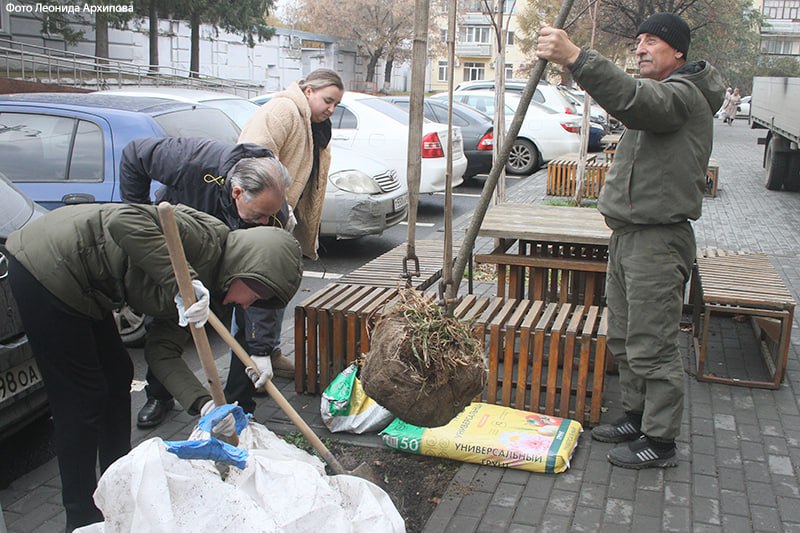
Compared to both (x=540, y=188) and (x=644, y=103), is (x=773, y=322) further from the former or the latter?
(x=540, y=188)

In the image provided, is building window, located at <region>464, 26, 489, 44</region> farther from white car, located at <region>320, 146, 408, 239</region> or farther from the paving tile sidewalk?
the paving tile sidewalk

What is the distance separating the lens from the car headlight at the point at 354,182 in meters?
7.77

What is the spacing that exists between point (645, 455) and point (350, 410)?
1442 millimetres

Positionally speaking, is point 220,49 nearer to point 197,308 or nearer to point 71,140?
point 71,140

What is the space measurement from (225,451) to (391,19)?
52.3 meters

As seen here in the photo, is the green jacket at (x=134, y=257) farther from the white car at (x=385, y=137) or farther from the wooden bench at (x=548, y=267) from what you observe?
the white car at (x=385, y=137)

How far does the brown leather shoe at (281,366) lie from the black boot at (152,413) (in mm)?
723

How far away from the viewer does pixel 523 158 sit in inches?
586

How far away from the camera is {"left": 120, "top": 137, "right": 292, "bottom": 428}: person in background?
324 centimetres

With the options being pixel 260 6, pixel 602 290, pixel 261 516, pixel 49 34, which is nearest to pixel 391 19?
pixel 260 6

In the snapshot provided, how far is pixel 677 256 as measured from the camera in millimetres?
3379

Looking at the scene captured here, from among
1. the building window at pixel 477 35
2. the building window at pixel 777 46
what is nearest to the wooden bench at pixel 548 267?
the building window at pixel 777 46

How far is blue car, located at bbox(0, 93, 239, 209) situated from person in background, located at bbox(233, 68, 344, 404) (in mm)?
1651

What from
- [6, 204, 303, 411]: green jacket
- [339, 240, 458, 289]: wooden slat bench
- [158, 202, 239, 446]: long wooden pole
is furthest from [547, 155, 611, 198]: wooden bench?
[158, 202, 239, 446]: long wooden pole
